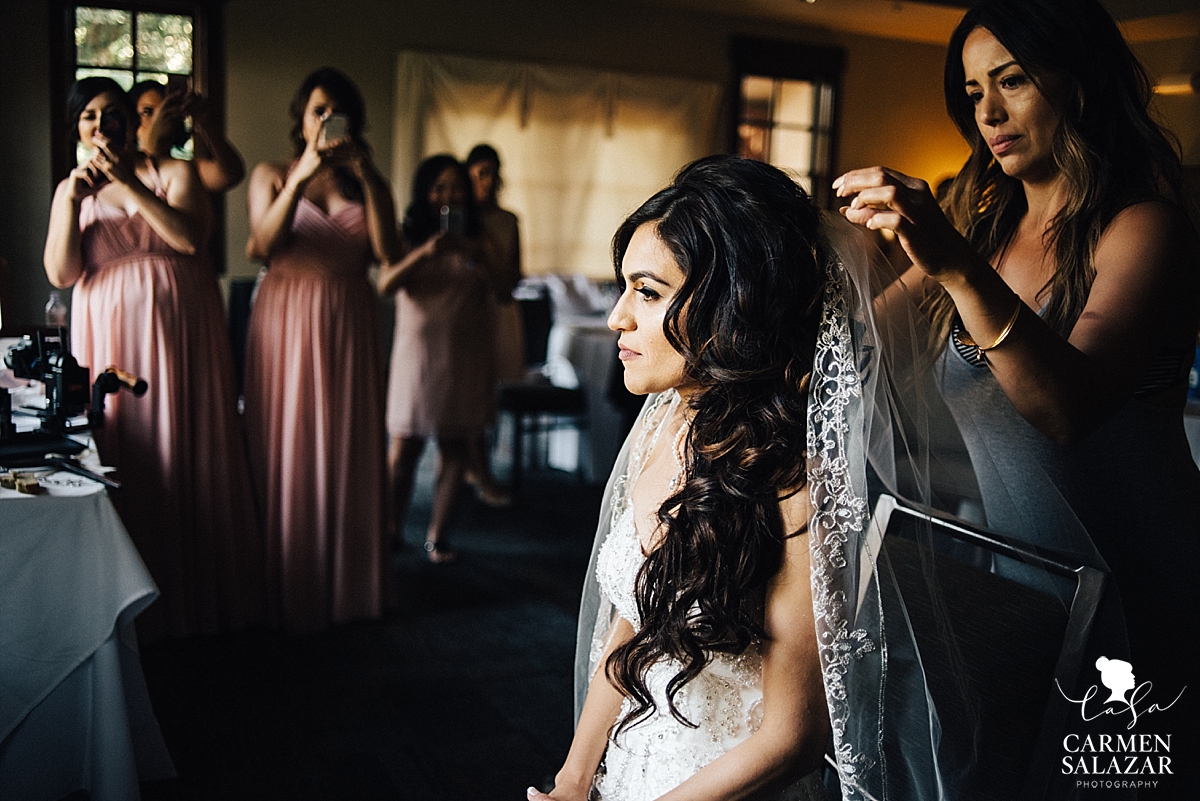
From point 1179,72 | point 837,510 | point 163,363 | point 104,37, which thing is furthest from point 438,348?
point 837,510

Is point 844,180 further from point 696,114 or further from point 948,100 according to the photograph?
point 696,114

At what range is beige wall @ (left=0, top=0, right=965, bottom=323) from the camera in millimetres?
6500

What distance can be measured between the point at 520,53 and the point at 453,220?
403 cm

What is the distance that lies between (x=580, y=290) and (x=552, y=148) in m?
1.11

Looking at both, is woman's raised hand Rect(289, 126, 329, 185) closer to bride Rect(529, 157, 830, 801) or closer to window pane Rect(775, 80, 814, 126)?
bride Rect(529, 157, 830, 801)

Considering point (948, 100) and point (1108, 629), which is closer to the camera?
point (1108, 629)

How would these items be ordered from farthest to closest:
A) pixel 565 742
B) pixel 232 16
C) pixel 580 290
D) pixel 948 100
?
pixel 580 290, pixel 232 16, pixel 565 742, pixel 948 100

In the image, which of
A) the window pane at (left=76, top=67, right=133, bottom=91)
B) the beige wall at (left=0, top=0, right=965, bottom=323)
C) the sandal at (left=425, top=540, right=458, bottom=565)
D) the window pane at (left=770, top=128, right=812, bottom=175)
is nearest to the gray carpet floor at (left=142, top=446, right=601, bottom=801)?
the sandal at (left=425, top=540, right=458, bottom=565)

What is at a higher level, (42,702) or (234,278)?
(234,278)

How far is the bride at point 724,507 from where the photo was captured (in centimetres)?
125

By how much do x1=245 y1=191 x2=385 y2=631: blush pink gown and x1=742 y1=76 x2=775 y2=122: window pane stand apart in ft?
19.0

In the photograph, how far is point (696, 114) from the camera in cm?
824

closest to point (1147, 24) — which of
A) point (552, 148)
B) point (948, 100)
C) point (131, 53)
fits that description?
point (948, 100)

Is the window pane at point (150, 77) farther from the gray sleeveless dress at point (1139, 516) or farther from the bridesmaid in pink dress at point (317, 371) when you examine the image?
the gray sleeveless dress at point (1139, 516)
